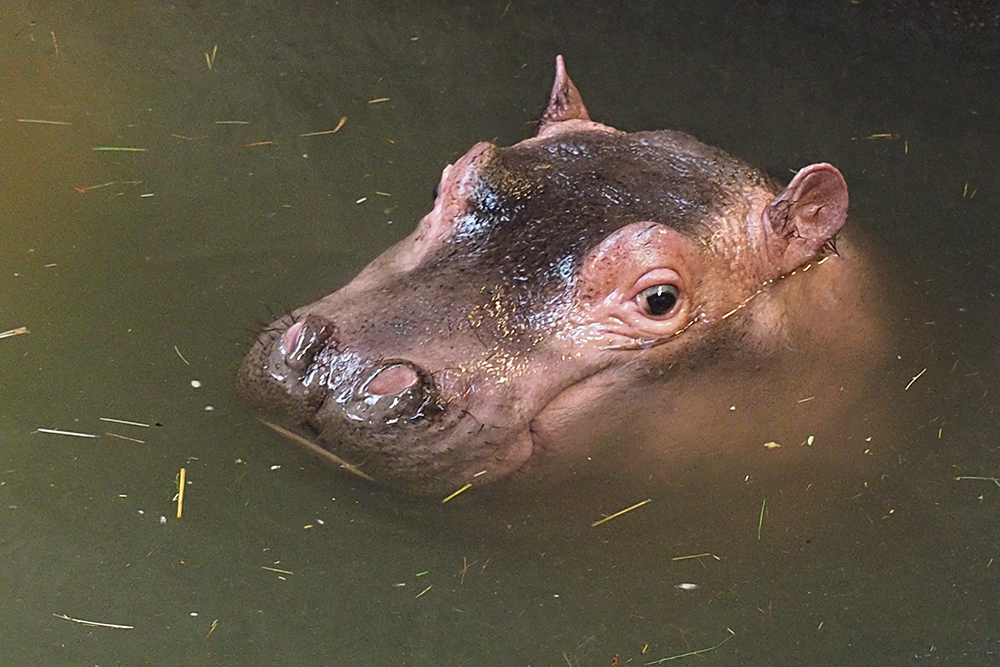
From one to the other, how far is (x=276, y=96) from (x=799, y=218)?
241 centimetres

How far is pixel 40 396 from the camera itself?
3.16 m

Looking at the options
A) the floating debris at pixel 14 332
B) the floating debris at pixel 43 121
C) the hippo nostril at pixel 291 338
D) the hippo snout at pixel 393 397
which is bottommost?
the floating debris at pixel 14 332

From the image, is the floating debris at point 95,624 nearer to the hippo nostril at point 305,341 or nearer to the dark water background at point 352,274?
the dark water background at point 352,274

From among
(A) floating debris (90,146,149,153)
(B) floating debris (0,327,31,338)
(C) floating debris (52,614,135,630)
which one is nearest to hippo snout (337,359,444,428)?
(C) floating debris (52,614,135,630)

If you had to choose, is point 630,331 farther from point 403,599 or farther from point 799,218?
point 403,599

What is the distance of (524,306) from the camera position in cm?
268

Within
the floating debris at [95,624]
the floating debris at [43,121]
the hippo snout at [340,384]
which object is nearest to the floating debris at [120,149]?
the floating debris at [43,121]

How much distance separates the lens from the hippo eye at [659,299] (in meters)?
2.71

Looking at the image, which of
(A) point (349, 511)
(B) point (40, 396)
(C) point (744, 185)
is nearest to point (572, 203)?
(C) point (744, 185)

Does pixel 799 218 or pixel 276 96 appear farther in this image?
pixel 276 96

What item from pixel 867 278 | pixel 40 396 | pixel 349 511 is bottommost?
pixel 349 511

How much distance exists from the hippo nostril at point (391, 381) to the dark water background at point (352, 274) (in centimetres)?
52

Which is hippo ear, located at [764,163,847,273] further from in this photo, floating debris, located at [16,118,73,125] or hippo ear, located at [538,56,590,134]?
floating debris, located at [16,118,73,125]

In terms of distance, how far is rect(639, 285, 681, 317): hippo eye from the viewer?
2.71 metres
